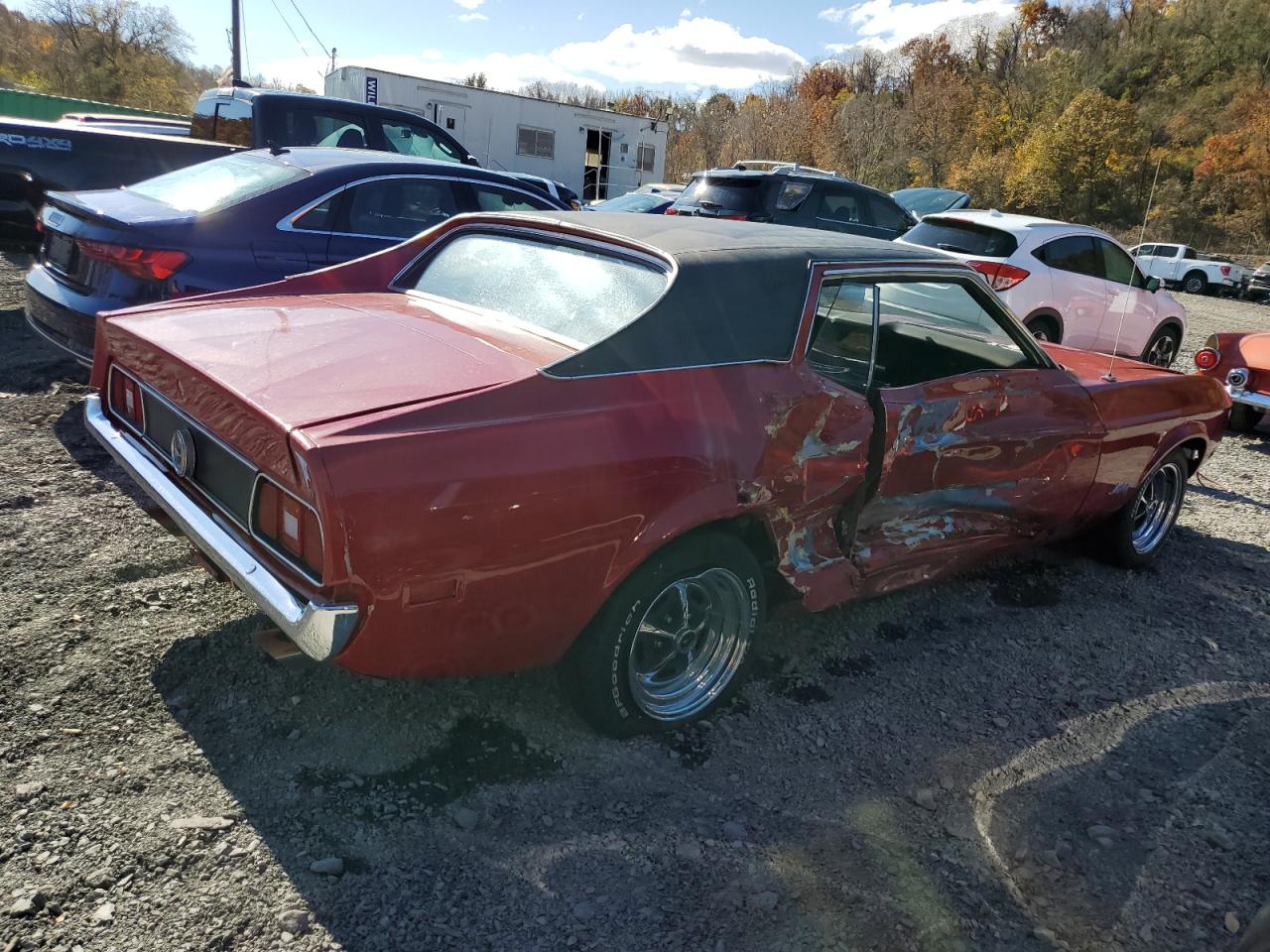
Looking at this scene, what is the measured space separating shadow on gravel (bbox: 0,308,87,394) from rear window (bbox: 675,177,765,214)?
708cm

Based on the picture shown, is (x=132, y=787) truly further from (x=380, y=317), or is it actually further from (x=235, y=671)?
(x=380, y=317)

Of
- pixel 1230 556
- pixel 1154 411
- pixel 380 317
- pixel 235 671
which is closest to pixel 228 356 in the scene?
pixel 380 317

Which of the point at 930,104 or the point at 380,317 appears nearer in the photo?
the point at 380,317

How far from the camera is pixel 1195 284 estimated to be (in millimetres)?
27594

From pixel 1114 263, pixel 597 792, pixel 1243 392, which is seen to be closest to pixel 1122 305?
pixel 1114 263

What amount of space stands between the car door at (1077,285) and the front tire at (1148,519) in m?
4.04

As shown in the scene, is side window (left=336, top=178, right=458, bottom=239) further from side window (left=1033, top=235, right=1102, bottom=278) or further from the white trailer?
Result: the white trailer

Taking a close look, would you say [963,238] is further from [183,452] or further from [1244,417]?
[183,452]

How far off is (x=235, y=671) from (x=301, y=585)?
3.21 feet

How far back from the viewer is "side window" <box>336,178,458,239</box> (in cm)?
572

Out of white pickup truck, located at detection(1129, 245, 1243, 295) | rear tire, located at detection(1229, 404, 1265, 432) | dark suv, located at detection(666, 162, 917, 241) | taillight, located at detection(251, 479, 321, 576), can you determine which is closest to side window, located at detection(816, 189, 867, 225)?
Result: dark suv, located at detection(666, 162, 917, 241)

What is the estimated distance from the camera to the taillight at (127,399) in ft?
9.73

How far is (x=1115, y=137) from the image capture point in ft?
142

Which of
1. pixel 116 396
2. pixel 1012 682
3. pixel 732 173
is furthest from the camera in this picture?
pixel 732 173
